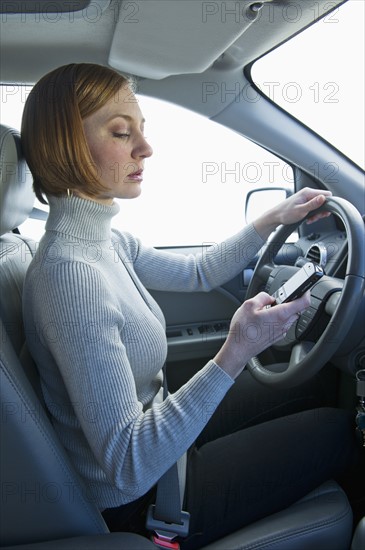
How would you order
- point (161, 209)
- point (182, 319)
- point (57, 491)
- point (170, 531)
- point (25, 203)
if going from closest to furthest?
point (57, 491), point (170, 531), point (25, 203), point (182, 319), point (161, 209)

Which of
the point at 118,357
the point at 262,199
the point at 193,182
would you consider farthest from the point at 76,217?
the point at 193,182

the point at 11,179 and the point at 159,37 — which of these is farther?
the point at 159,37

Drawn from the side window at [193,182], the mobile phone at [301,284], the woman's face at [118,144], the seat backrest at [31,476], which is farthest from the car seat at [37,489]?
the side window at [193,182]

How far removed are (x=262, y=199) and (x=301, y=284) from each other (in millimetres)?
795

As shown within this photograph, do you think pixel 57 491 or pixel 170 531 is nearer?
pixel 57 491

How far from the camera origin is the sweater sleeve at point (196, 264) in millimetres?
1336

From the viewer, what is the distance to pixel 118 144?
975 millimetres

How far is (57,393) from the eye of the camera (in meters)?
0.91

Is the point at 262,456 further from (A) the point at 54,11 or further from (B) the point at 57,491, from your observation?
(A) the point at 54,11

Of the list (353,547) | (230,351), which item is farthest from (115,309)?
(353,547)

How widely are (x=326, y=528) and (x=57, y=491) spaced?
1.65 ft

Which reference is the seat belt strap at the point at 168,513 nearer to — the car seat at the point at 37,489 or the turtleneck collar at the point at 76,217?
the car seat at the point at 37,489

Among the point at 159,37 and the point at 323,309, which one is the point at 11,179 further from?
the point at 323,309

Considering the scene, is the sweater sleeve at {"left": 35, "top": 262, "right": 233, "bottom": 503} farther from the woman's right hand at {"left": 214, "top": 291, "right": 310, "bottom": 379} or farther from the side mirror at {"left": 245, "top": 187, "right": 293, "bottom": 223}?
the side mirror at {"left": 245, "top": 187, "right": 293, "bottom": 223}
